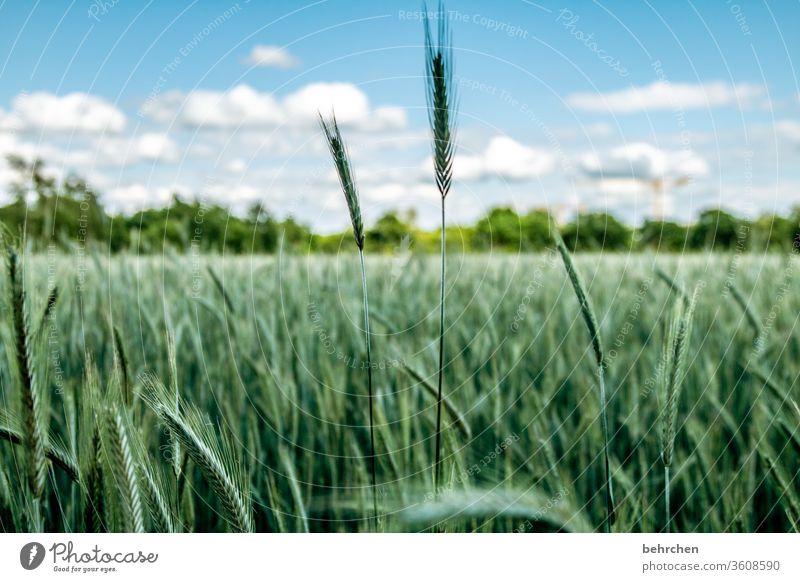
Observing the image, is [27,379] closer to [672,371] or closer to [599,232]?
[672,371]

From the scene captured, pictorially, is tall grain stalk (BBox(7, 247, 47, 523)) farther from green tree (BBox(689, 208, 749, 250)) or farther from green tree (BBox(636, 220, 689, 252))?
green tree (BBox(636, 220, 689, 252))

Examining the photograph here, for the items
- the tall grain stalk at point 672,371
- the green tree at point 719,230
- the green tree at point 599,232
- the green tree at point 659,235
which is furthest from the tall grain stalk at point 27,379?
the green tree at point 599,232

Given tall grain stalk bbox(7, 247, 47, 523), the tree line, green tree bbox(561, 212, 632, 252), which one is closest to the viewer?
tall grain stalk bbox(7, 247, 47, 523)

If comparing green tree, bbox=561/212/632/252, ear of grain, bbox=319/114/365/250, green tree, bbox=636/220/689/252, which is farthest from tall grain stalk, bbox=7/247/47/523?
green tree, bbox=561/212/632/252

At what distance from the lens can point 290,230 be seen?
219 centimetres

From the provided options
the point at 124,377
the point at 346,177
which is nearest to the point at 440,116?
the point at 346,177

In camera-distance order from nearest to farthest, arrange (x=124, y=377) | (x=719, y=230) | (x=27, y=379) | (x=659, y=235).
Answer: (x=27, y=379)
(x=124, y=377)
(x=659, y=235)
(x=719, y=230)

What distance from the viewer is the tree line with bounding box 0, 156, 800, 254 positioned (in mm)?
1220

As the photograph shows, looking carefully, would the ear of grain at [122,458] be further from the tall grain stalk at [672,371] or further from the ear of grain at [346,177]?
the tall grain stalk at [672,371]

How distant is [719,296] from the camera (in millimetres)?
1990

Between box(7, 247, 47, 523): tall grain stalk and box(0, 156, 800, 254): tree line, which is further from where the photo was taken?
box(0, 156, 800, 254): tree line
